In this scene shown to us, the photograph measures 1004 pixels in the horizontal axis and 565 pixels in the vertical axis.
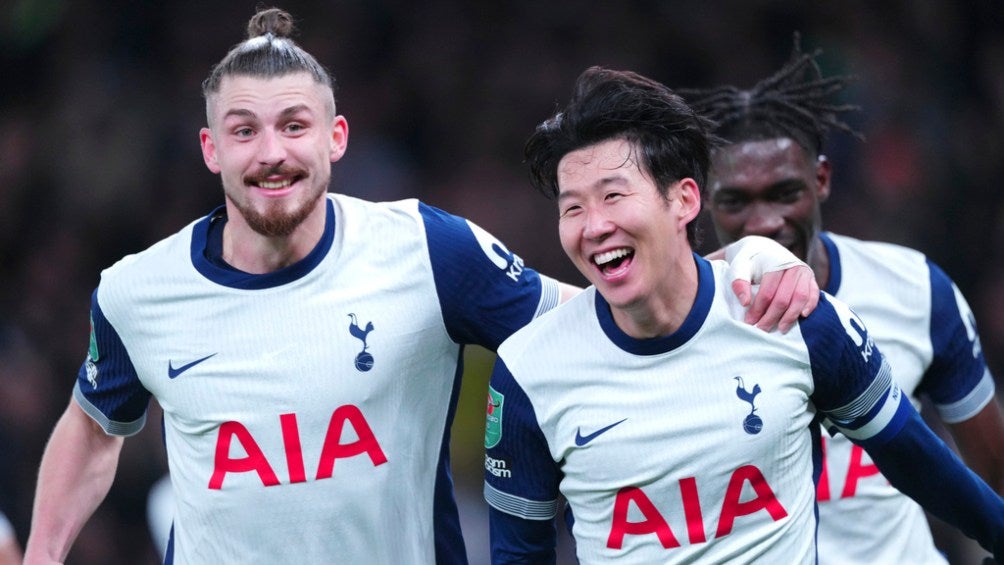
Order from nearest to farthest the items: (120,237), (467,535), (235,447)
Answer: (235,447), (467,535), (120,237)

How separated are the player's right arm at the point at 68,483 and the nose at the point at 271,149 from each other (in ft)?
3.31

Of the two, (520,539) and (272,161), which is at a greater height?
(272,161)

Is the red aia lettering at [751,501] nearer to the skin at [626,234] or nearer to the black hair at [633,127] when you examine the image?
the skin at [626,234]

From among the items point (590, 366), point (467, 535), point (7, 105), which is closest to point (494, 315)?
point (590, 366)

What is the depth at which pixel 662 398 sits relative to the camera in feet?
11.0

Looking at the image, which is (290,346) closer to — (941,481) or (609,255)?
(609,255)

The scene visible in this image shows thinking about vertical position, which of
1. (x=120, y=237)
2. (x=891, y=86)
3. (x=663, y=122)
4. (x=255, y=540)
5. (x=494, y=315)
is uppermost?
(x=891, y=86)

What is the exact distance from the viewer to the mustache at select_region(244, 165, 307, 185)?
143 inches

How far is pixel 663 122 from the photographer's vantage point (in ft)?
11.3

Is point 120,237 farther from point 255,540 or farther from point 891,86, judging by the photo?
point 255,540

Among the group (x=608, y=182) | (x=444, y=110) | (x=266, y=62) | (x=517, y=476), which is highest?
(x=444, y=110)

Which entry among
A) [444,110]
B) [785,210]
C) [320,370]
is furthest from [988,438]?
[444,110]

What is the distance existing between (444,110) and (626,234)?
6.22m

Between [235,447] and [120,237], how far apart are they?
17.5 ft
